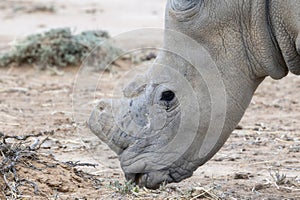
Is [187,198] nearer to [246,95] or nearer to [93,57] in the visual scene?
[246,95]

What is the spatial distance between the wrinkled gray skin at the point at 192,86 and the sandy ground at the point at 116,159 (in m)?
0.23

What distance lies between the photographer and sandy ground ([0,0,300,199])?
17.5 ft

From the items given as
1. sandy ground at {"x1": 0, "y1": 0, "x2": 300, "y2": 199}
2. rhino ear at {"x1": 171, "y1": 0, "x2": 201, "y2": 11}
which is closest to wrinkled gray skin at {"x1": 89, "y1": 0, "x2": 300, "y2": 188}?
rhino ear at {"x1": 171, "y1": 0, "x2": 201, "y2": 11}

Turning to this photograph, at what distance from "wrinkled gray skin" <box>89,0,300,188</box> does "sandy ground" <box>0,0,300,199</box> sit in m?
0.23

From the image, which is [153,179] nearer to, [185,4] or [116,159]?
[185,4]

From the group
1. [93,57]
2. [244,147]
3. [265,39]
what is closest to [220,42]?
[265,39]

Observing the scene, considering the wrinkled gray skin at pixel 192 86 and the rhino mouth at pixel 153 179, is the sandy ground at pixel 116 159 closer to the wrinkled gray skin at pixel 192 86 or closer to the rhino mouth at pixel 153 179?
the rhino mouth at pixel 153 179

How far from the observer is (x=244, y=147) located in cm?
708

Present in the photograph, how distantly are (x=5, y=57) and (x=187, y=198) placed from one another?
6.20 m

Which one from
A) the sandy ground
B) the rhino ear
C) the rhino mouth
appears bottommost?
the rhino mouth

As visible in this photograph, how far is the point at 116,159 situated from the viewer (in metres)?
6.52

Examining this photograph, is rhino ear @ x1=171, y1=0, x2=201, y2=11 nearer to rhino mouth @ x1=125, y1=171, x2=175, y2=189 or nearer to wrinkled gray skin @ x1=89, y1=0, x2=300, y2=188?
wrinkled gray skin @ x1=89, y1=0, x2=300, y2=188

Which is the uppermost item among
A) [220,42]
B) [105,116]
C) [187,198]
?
[220,42]

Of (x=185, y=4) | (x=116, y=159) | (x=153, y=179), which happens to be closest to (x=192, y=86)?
(x=185, y=4)
